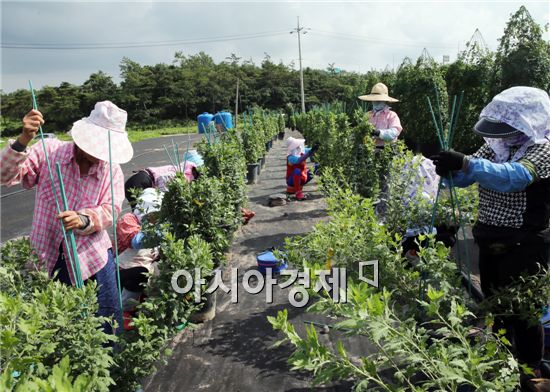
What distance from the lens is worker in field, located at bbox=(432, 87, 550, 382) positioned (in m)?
1.75

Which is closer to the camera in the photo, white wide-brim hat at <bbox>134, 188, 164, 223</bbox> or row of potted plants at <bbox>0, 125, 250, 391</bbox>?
row of potted plants at <bbox>0, 125, 250, 391</bbox>

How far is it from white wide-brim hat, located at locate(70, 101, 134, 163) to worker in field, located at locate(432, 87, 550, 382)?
1574mm

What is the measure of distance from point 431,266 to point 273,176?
28.5ft

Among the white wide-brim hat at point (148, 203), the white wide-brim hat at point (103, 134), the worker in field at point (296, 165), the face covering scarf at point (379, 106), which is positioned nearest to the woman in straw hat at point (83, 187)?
the white wide-brim hat at point (103, 134)

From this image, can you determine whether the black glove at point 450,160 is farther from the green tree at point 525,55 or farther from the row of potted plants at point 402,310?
the green tree at point 525,55

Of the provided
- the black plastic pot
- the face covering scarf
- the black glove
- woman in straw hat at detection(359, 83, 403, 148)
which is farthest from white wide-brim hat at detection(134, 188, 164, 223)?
the black plastic pot

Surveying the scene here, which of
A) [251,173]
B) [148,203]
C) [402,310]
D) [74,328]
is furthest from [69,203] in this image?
[251,173]

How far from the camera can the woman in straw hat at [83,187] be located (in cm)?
198

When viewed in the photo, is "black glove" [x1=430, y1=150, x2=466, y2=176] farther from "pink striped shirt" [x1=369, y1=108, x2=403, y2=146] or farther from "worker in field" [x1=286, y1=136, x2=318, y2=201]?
"worker in field" [x1=286, y1=136, x2=318, y2=201]

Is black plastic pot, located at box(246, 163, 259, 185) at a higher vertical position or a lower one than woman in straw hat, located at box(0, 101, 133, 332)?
lower

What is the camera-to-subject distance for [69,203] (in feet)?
6.66

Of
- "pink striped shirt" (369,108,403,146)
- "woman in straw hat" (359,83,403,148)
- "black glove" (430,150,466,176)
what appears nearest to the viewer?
"black glove" (430,150,466,176)

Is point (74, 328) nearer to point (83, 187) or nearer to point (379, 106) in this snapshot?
point (83, 187)

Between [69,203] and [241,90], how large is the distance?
5277 cm
